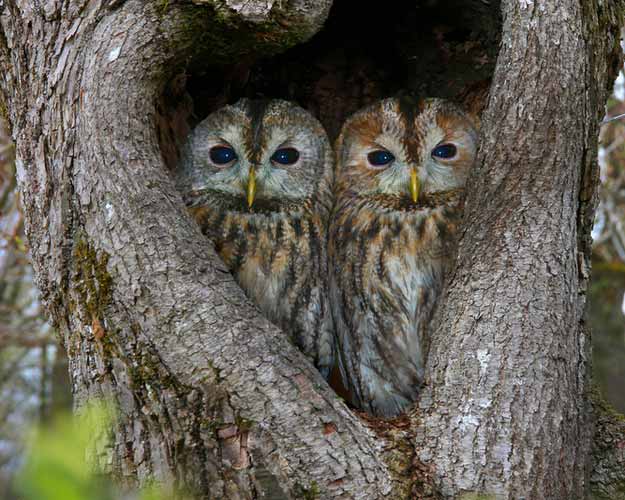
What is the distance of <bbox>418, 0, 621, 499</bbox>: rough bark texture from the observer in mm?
2010

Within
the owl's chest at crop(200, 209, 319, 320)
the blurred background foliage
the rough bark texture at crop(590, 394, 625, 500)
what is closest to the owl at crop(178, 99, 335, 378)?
the owl's chest at crop(200, 209, 319, 320)

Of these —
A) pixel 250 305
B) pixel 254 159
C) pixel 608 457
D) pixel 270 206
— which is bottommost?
pixel 608 457

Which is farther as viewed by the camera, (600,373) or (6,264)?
(600,373)

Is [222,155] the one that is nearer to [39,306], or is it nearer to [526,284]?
[526,284]

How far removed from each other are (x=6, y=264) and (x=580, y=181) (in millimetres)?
2964

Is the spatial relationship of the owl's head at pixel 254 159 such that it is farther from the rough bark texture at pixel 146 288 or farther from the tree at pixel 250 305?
the rough bark texture at pixel 146 288

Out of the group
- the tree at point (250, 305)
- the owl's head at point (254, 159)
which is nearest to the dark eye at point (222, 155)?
the owl's head at point (254, 159)

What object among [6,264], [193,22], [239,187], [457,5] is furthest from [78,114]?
[6,264]

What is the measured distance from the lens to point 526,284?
2205 millimetres

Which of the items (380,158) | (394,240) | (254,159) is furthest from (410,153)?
(254,159)

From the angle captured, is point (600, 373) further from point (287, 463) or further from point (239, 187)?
point (287, 463)

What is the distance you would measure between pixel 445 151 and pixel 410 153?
0.15 m

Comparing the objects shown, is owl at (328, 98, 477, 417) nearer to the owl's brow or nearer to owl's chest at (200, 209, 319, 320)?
owl's chest at (200, 209, 319, 320)

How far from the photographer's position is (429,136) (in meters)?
2.85
